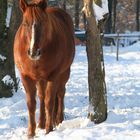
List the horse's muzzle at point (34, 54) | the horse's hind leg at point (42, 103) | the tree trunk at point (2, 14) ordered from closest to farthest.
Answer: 1. the horse's muzzle at point (34, 54)
2. the horse's hind leg at point (42, 103)
3. the tree trunk at point (2, 14)

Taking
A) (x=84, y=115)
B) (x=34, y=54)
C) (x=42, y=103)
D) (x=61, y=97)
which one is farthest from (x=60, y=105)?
(x=34, y=54)

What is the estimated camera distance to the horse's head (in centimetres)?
607

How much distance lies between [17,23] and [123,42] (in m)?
26.6

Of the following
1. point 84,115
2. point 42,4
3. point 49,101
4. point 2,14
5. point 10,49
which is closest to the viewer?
point 42,4

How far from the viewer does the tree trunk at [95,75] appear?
24.1ft

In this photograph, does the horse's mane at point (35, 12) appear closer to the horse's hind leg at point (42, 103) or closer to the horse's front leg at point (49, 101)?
the horse's front leg at point (49, 101)

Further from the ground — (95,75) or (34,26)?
(34,26)

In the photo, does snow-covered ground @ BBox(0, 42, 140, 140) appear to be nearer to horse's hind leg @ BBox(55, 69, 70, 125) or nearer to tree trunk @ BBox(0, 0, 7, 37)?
horse's hind leg @ BBox(55, 69, 70, 125)

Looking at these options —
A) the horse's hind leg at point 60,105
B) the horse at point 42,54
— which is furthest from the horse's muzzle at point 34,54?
the horse's hind leg at point 60,105

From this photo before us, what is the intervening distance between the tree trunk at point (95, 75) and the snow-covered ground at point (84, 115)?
0.17m

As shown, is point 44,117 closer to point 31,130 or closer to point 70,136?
point 31,130

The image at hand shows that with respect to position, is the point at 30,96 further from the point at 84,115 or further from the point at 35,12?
the point at 84,115

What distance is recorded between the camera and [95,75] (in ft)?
24.4

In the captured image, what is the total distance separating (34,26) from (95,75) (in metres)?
1.74
